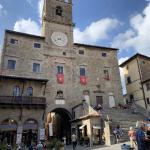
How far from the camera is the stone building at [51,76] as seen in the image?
24953mm

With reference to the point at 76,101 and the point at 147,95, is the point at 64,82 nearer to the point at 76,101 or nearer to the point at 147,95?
the point at 76,101

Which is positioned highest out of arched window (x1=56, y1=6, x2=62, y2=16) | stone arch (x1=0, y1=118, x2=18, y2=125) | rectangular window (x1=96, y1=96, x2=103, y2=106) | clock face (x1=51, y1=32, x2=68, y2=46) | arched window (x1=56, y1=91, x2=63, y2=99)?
arched window (x1=56, y1=6, x2=62, y2=16)

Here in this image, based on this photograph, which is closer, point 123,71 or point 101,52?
point 101,52

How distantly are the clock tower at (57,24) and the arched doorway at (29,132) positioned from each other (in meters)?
12.6

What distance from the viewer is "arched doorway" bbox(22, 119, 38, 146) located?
24356 mm

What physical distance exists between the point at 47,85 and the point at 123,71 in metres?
16.5

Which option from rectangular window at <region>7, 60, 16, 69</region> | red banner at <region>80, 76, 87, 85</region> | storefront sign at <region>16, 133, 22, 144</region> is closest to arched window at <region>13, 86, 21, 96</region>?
rectangular window at <region>7, 60, 16, 69</region>

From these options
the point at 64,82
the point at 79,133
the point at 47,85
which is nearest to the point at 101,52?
the point at 64,82

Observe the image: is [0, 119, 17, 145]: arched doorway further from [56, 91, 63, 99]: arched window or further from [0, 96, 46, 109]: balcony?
[56, 91, 63, 99]: arched window

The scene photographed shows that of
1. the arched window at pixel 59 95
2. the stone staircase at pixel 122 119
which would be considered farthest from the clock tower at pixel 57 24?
the stone staircase at pixel 122 119

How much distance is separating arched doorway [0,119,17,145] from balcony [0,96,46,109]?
1993mm

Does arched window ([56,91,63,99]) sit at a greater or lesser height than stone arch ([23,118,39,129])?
greater

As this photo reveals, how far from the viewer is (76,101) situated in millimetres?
29297

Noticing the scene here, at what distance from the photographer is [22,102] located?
81.0ft
